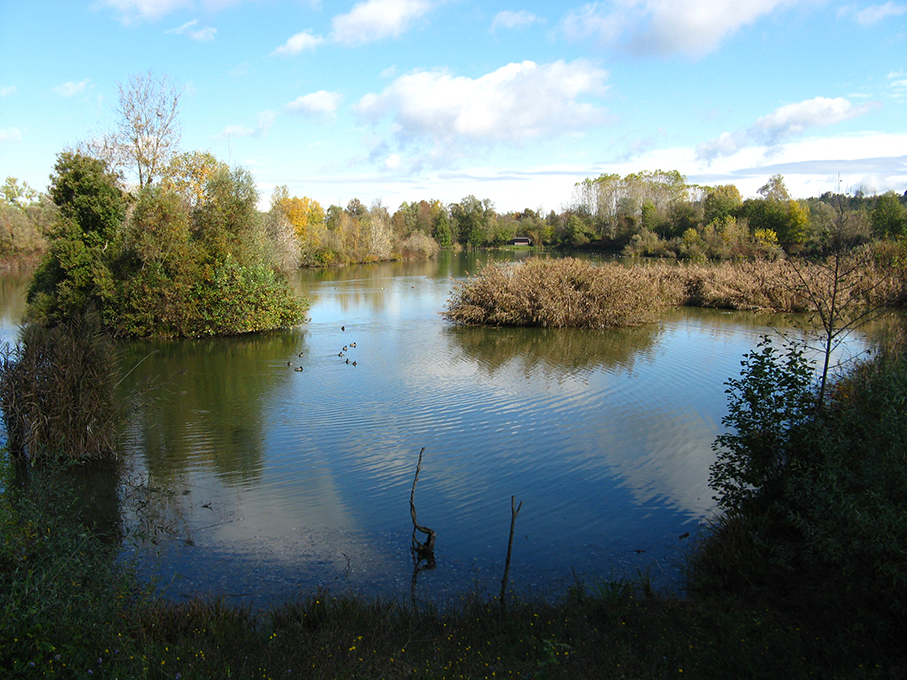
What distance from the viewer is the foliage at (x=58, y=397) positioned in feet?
27.1

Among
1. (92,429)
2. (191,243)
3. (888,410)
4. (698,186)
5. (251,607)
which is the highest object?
(698,186)

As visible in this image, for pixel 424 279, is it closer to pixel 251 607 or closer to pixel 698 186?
pixel 251 607

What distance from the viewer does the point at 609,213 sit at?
8712 centimetres

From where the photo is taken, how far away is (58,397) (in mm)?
8312

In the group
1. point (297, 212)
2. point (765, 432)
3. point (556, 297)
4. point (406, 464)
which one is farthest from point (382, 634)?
point (297, 212)

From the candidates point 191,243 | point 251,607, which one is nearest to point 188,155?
point 191,243

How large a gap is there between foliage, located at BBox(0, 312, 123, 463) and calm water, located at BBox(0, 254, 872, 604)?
0.69 meters

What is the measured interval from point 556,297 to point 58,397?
50.8 ft

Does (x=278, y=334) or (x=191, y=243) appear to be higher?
(x=191, y=243)

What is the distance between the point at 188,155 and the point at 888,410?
28985mm

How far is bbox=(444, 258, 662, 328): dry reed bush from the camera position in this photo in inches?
823

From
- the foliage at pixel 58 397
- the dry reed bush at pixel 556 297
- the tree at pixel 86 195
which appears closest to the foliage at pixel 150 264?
the tree at pixel 86 195

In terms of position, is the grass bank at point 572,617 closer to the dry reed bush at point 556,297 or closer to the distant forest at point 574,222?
the distant forest at point 574,222

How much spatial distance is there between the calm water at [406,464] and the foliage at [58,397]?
27.2 inches
